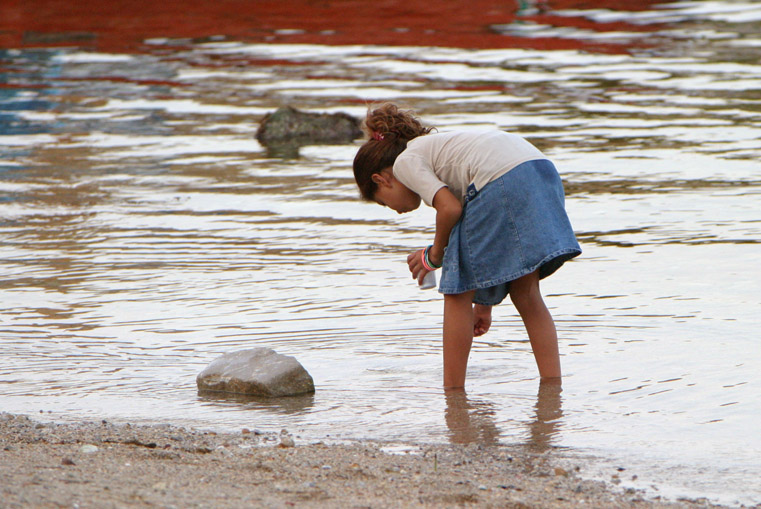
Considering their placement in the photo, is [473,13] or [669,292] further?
[473,13]

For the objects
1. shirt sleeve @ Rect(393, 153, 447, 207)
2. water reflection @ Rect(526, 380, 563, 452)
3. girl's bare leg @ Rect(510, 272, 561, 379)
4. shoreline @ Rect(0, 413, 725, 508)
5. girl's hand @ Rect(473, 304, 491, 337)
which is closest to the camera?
shoreline @ Rect(0, 413, 725, 508)

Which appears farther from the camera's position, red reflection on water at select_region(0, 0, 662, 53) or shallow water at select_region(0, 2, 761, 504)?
red reflection on water at select_region(0, 0, 662, 53)

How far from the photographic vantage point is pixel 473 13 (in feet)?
71.1

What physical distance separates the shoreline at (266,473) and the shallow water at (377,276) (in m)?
0.21

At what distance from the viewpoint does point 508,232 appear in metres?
4.21

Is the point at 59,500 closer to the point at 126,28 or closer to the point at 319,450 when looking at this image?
the point at 319,450

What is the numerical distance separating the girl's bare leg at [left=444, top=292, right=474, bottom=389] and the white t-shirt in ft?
1.29

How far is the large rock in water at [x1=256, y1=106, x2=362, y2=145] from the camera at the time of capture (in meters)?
11.1

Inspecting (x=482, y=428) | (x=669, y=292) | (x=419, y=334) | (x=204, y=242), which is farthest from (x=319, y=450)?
(x=204, y=242)

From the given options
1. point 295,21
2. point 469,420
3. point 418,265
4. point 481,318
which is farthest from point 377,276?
point 295,21

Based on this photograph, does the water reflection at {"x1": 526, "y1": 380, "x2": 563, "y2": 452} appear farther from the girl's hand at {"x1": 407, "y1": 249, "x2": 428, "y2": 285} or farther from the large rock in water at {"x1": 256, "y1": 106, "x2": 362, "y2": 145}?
the large rock in water at {"x1": 256, "y1": 106, "x2": 362, "y2": 145}

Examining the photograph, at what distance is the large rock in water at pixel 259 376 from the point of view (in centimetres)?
443

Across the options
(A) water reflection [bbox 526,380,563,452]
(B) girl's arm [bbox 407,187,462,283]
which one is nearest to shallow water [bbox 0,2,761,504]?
(A) water reflection [bbox 526,380,563,452]

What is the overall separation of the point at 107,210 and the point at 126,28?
45.4 ft
